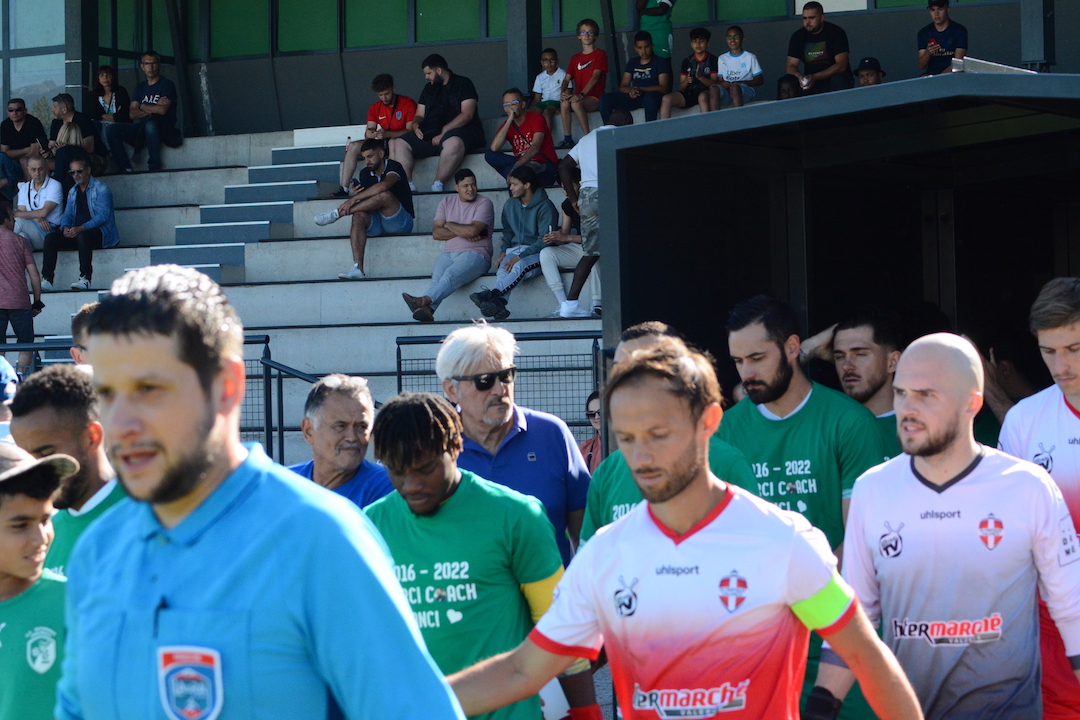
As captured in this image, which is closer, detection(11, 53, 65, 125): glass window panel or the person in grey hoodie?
the person in grey hoodie

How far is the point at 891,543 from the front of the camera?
3707mm

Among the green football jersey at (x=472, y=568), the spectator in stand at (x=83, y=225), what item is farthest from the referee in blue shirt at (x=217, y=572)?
the spectator in stand at (x=83, y=225)

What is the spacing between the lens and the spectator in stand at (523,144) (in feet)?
44.3

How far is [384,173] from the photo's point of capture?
13898 millimetres

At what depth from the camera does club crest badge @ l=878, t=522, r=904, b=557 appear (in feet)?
12.1

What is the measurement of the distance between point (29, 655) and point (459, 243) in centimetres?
1002

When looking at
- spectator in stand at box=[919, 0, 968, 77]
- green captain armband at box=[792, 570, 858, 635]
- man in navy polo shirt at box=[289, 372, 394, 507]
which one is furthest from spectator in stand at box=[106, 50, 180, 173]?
green captain armband at box=[792, 570, 858, 635]

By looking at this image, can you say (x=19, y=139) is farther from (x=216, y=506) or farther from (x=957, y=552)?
(x=216, y=506)

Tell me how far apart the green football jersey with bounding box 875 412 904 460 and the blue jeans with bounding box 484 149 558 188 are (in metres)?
8.31

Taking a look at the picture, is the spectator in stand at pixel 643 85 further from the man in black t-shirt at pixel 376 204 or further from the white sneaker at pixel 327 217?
the white sneaker at pixel 327 217

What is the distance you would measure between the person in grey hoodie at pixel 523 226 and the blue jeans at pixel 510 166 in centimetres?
65

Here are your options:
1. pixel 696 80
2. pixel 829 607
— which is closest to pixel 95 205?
pixel 696 80

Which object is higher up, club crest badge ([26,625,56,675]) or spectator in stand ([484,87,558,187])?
spectator in stand ([484,87,558,187])

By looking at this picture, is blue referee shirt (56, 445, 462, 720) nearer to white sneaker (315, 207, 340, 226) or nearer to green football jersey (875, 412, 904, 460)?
green football jersey (875, 412, 904, 460)
